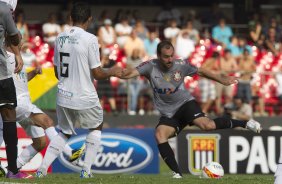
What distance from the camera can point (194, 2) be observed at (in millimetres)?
29766

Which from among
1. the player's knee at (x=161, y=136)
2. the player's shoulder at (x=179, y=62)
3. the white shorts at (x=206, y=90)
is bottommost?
the white shorts at (x=206, y=90)

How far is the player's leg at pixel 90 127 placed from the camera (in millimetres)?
11320

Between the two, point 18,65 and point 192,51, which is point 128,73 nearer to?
point 18,65

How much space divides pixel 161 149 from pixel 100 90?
9.99 metres

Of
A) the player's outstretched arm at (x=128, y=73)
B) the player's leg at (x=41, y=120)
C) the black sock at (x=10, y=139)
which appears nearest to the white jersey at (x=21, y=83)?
the player's leg at (x=41, y=120)

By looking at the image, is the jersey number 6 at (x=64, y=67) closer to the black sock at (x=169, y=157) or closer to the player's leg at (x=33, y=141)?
the player's leg at (x=33, y=141)

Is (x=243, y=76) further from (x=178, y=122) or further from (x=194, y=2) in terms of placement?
(x=178, y=122)

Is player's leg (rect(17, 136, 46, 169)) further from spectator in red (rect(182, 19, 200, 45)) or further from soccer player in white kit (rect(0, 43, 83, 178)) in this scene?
spectator in red (rect(182, 19, 200, 45))

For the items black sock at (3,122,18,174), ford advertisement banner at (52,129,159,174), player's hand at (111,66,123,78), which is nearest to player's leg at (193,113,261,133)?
player's hand at (111,66,123,78)

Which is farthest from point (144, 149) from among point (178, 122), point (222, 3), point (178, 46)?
point (222, 3)

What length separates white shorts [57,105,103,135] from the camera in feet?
37.1

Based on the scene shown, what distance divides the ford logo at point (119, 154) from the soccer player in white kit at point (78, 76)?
20.4ft

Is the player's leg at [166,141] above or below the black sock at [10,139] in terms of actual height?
below

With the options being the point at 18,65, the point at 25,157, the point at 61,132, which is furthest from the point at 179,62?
the point at 18,65
